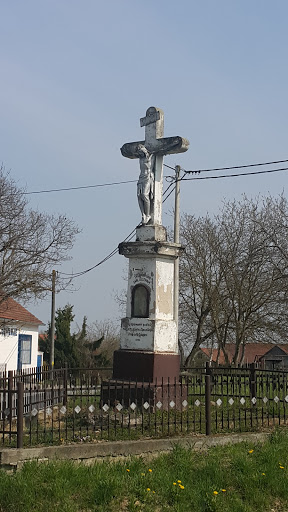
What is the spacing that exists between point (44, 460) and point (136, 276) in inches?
210

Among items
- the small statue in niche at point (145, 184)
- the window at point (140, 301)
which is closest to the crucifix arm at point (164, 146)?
the small statue in niche at point (145, 184)

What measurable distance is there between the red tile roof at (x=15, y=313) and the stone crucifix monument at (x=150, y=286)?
18536 millimetres

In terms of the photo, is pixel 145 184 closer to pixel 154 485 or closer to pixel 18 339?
pixel 154 485

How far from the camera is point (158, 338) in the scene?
1203cm

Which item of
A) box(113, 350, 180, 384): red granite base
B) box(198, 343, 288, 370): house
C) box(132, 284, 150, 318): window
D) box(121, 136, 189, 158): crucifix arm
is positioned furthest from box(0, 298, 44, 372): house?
box(113, 350, 180, 384): red granite base

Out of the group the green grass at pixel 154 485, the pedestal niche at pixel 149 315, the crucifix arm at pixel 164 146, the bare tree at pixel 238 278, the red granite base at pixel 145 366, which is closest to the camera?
the green grass at pixel 154 485

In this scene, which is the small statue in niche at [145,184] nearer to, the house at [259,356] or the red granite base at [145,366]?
the red granite base at [145,366]

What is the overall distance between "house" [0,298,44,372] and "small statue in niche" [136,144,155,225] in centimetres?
1814

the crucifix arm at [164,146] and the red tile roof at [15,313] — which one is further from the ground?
the crucifix arm at [164,146]

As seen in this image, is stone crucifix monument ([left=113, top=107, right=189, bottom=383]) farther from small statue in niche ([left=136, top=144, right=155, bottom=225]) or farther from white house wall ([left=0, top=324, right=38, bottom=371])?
white house wall ([left=0, top=324, right=38, bottom=371])

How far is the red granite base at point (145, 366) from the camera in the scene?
11688 mm

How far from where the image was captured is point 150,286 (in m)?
12.3

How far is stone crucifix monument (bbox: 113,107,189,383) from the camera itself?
11.9 m

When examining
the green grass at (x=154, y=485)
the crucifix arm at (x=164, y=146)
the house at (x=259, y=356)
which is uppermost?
the crucifix arm at (x=164, y=146)
